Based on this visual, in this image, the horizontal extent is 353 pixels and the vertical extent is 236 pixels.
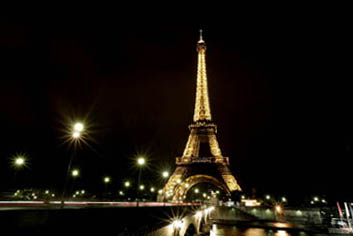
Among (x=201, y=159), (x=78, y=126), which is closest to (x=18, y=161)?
(x=78, y=126)

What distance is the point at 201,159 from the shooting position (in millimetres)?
62094

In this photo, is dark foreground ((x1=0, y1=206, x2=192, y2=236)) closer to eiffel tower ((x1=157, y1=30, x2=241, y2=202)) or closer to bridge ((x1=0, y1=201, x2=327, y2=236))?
bridge ((x1=0, y1=201, x2=327, y2=236))

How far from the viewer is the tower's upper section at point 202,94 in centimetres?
6781

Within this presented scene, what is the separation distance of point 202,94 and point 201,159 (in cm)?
1915

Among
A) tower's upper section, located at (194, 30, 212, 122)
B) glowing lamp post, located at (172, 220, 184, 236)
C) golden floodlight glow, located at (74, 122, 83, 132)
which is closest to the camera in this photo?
golden floodlight glow, located at (74, 122, 83, 132)

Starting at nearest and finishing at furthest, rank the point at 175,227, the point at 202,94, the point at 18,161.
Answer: the point at 175,227, the point at 18,161, the point at 202,94

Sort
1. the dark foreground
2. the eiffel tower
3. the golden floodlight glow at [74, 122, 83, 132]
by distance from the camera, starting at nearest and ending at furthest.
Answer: the dark foreground, the golden floodlight glow at [74, 122, 83, 132], the eiffel tower

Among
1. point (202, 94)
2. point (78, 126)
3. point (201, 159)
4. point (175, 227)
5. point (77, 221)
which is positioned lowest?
point (77, 221)

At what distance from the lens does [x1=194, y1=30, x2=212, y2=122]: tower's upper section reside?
67812mm

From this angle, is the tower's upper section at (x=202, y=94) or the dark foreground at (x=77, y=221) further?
the tower's upper section at (x=202, y=94)

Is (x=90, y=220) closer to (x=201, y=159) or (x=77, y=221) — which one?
(x=77, y=221)

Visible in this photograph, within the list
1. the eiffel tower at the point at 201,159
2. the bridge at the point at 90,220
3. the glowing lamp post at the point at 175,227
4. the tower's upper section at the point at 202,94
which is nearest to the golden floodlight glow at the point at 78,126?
the bridge at the point at 90,220

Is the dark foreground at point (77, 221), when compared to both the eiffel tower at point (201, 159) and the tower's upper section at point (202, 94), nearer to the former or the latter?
the eiffel tower at point (201, 159)

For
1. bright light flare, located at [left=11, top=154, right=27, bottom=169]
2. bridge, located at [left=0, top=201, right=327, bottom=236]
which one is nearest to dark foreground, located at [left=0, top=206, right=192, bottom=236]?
bridge, located at [left=0, top=201, right=327, bottom=236]
